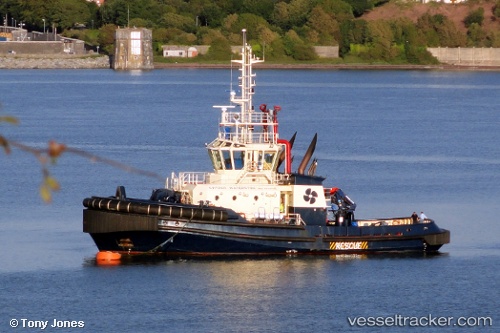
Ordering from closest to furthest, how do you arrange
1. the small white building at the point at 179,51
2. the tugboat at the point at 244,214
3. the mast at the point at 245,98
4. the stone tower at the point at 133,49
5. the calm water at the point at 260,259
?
1. the calm water at the point at 260,259
2. the tugboat at the point at 244,214
3. the mast at the point at 245,98
4. the stone tower at the point at 133,49
5. the small white building at the point at 179,51

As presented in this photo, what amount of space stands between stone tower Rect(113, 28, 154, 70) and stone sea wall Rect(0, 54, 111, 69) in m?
4.88

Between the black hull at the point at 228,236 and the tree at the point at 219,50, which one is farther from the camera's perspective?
the tree at the point at 219,50

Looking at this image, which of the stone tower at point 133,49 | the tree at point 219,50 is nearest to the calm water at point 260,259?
the stone tower at point 133,49

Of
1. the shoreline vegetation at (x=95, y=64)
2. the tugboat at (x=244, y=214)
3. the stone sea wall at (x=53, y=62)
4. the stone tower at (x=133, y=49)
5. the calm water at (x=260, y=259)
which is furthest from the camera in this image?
the shoreline vegetation at (x=95, y=64)

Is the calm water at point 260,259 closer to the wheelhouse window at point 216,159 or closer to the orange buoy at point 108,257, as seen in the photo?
the orange buoy at point 108,257

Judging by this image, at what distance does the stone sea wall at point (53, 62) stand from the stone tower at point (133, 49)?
16.0 feet

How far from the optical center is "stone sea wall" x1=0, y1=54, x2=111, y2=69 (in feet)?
631

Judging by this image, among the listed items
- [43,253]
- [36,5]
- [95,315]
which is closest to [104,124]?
[43,253]

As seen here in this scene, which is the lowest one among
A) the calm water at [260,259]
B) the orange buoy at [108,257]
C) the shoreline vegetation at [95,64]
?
the shoreline vegetation at [95,64]

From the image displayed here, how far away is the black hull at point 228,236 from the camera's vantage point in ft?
119

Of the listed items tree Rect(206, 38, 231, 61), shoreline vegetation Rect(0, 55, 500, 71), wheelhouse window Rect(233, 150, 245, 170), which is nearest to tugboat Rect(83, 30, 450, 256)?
wheelhouse window Rect(233, 150, 245, 170)

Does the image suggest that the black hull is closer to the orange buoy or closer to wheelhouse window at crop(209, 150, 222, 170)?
the orange buoy

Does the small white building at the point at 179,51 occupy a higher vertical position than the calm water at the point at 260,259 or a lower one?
lower

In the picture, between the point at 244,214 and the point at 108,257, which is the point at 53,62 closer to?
the point at 108,257
